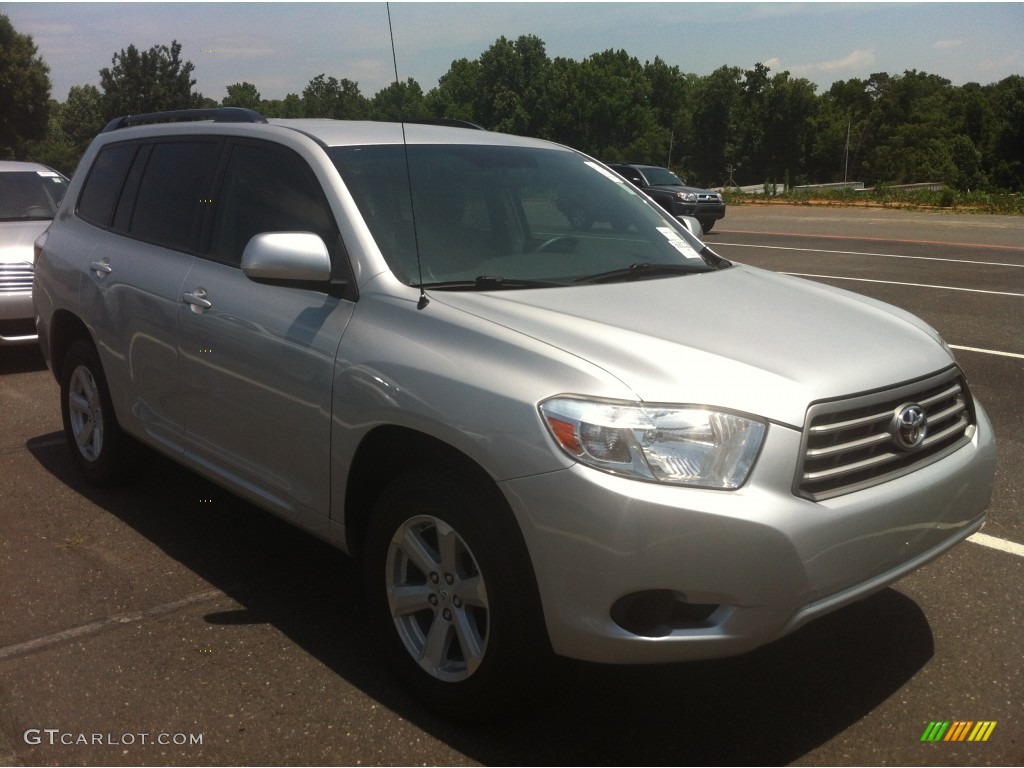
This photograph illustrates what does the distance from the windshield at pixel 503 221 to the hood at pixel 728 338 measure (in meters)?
0.20

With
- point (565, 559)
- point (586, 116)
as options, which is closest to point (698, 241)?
point (565, 559)

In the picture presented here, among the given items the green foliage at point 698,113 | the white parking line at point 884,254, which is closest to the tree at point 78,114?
the green foliage at point 698,113

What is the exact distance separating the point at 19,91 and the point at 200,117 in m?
65.6

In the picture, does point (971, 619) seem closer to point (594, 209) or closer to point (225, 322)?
point (594, 209)

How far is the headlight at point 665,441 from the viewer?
108 inches

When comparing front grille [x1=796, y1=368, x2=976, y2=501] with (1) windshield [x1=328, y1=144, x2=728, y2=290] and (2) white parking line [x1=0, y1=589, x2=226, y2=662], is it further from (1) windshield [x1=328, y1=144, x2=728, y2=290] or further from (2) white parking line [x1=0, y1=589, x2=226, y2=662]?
(2) white parking line [x1=0, y1=589, x2=226, y2=662]

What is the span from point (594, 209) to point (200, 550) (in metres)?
2.33

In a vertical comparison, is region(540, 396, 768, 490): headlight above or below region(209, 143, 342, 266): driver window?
below

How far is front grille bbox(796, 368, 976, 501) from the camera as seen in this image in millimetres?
2855

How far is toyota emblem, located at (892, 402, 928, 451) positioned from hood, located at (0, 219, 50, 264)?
7.51m

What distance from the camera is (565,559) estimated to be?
278cm

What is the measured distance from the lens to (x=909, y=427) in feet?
10.1

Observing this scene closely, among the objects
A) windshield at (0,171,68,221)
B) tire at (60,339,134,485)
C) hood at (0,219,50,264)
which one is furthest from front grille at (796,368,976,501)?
windshield at (0,171,68,221)

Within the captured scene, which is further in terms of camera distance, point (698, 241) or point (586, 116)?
point (586, 116)
